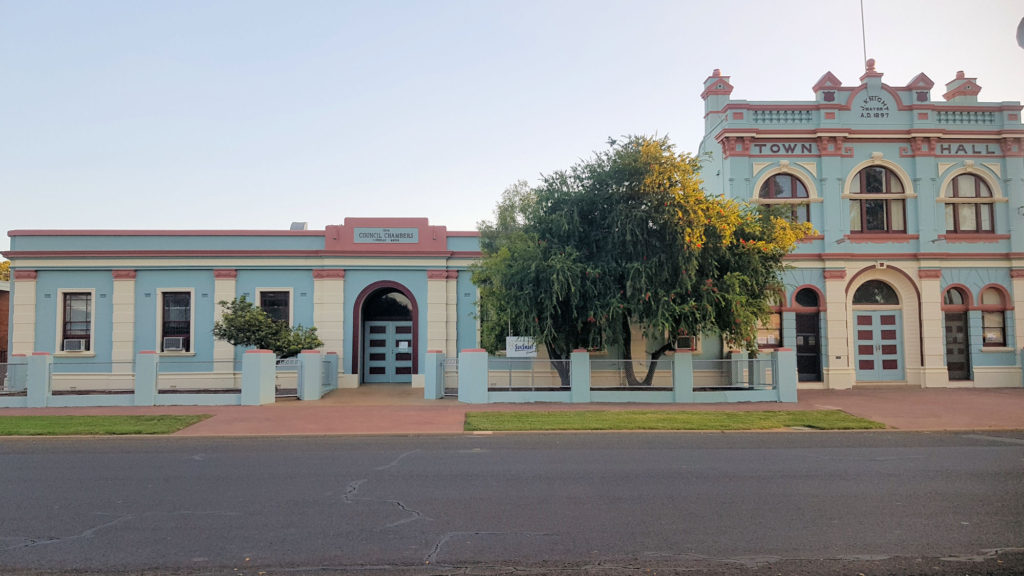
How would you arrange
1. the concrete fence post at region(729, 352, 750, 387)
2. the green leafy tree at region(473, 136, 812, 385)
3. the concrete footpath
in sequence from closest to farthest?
1. the concrete footpath
2. the green leafy tree at region(473, 136, 812, 385)
3. the concrete fence post at region(729, 352, 750, 387)

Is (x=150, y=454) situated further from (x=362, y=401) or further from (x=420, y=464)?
(x=362, y=401)

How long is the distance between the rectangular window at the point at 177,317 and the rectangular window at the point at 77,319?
2.35 m

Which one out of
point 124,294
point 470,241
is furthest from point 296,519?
point 124,294

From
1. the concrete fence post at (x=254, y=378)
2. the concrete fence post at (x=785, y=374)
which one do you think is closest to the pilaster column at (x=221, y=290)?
the concrete fence post at (x=254, y=378)

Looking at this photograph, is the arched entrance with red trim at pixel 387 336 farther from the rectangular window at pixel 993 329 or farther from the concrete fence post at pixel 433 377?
the rectangular window at pixel 993 329

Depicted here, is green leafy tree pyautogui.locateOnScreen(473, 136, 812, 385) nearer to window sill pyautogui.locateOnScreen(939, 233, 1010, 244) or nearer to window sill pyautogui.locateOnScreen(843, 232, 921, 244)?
window sill pyautogui.locateOnScreen(843, 232, 921, 244)

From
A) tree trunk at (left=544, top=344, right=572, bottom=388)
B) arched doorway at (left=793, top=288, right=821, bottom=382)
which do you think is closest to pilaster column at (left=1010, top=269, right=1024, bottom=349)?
arched doorway at (left=793, top=288, right=821, bottom=382)

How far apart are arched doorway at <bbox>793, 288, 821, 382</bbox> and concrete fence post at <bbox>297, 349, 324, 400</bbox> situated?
49.9ft

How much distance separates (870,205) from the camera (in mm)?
24094

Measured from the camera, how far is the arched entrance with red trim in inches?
968

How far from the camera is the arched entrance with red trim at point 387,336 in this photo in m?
24.6

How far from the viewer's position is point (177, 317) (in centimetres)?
2364

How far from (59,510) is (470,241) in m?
17.8

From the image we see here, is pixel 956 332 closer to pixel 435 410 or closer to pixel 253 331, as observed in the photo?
pixel 435 410
